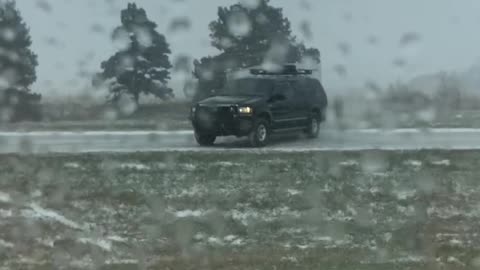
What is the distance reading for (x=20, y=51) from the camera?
2198 centimetres

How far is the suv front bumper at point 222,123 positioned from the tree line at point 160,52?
141cm

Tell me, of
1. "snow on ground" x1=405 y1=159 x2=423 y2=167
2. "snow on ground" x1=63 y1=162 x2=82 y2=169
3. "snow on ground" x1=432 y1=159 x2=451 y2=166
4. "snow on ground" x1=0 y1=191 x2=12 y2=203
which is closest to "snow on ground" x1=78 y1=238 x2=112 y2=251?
"snow on ground" x1=0 y1=191 x2=12 y2=203

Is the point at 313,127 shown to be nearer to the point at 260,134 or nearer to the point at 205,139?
the point at 260,134

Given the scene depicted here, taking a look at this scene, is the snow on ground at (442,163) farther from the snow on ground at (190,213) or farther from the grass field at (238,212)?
the snow on ground at (190,213)

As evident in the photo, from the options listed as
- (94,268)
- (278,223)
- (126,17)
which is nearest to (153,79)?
(126,17)

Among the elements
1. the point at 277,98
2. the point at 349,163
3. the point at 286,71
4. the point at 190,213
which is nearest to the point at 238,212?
the point at 190,213

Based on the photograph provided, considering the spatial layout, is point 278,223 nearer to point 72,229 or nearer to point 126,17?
point 72,229

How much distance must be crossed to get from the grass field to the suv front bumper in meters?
3.65

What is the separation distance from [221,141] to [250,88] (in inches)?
54.9

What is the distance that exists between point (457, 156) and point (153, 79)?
27.4 feet

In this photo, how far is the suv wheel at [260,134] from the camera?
17600 mm

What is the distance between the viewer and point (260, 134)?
17.9 meters

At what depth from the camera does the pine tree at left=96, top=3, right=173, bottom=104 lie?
18297 mm

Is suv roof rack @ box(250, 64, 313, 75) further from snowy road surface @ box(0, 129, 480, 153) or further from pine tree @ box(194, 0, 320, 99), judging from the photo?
snowy road surface @ box(0, 129, 480, 153)
